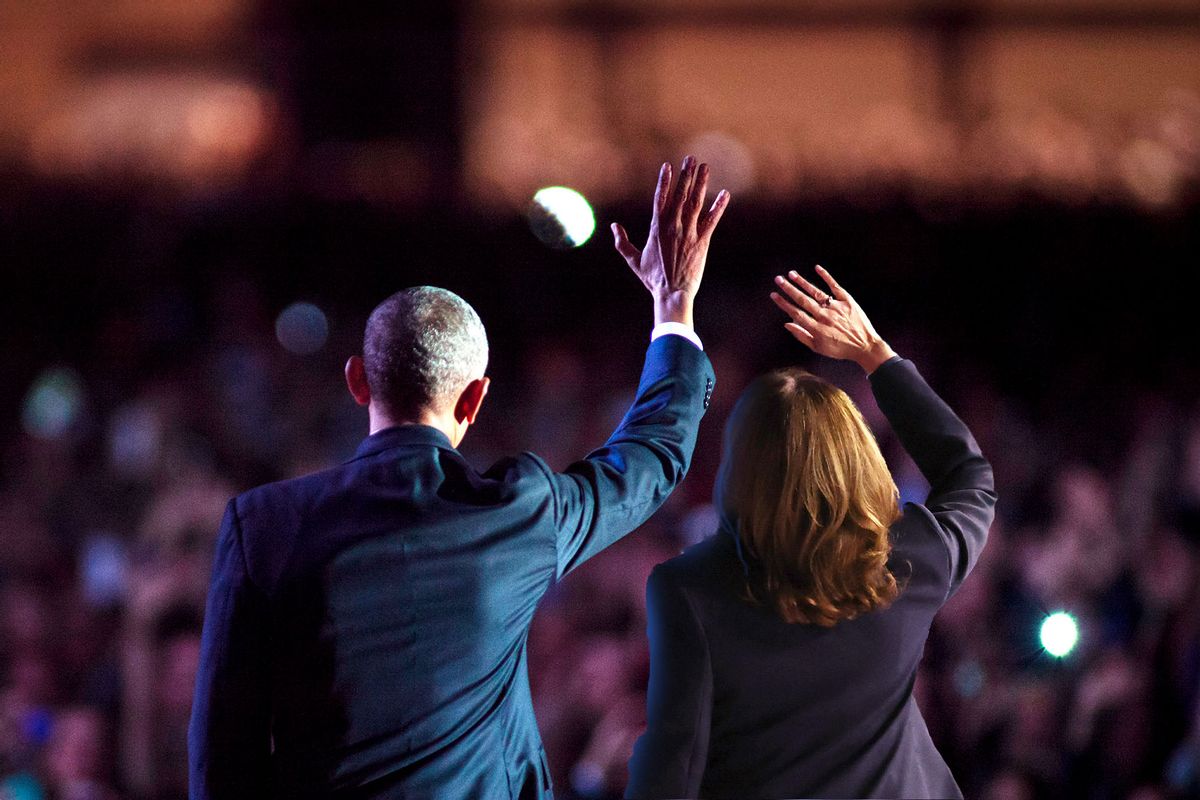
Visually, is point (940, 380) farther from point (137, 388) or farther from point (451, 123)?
point (137, 388)

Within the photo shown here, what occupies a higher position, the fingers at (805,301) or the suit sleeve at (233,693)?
the fingers at (805,301)

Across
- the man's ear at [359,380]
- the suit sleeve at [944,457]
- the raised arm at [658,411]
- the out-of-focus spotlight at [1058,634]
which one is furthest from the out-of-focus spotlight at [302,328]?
the out-of-focus spotlight at [1058,634]

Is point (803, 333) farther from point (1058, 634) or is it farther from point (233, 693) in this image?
point (233, 693)

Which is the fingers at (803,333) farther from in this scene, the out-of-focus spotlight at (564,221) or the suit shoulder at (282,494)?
the suit shoulder at (282,494)

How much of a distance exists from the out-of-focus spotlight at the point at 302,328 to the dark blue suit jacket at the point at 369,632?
4495mm

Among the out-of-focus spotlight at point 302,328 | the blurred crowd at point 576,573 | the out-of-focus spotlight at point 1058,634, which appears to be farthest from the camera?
the out-of-focus spotlight at point 302,328

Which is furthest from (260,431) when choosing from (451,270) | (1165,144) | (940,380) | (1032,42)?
(1032,42)

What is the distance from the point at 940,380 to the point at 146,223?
388 centimetres

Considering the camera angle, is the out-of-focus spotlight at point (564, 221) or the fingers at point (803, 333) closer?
the fingers at point (803, 333)

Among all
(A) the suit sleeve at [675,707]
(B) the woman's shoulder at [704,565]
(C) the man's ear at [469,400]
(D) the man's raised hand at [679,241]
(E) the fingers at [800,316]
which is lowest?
(A) the suit sleeve at [675,707]

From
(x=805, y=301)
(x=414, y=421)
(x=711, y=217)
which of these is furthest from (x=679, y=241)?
(x=414, y=421)

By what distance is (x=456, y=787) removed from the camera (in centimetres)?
152

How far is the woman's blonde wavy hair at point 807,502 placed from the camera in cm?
143

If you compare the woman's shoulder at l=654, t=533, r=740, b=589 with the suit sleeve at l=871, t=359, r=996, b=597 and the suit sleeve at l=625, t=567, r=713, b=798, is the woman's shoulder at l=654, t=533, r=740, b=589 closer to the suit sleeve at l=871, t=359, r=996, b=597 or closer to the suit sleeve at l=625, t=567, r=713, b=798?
the suit sleeve at l=625, t=567, r=713, b=798
